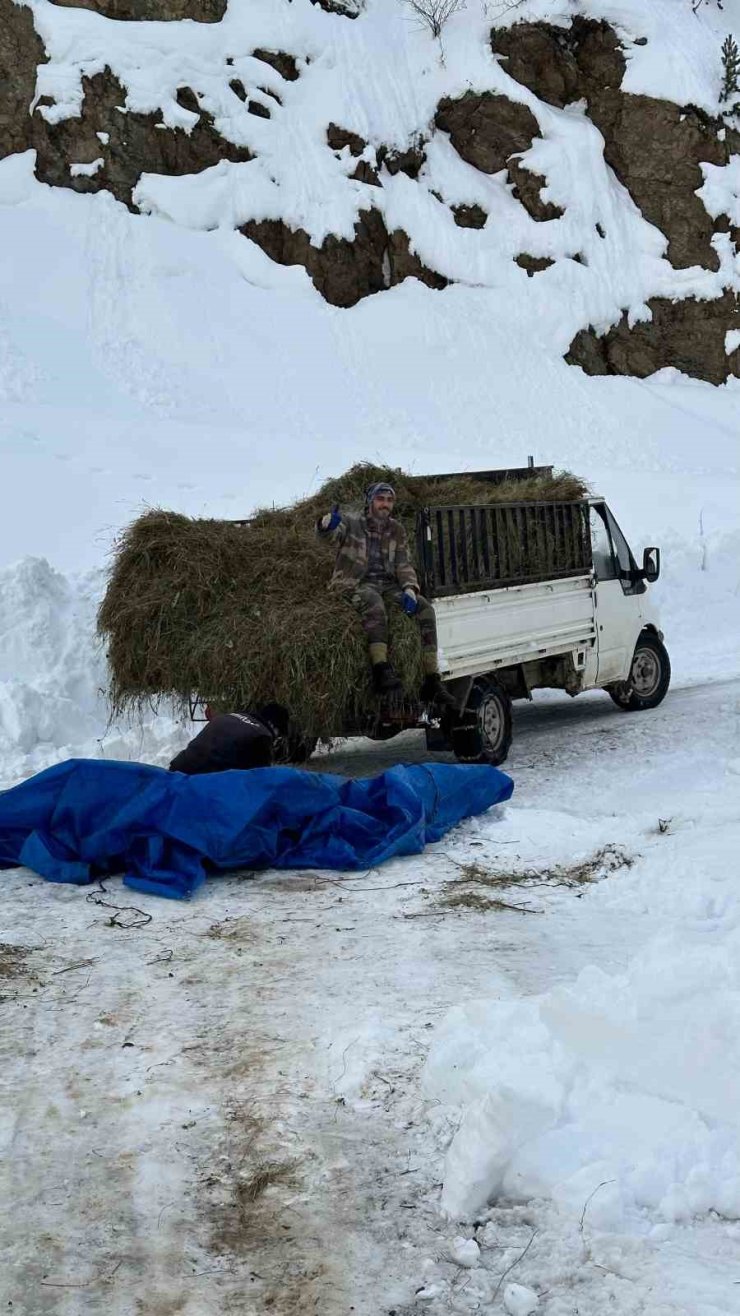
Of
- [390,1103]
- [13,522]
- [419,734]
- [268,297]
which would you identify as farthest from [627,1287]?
[268,297]

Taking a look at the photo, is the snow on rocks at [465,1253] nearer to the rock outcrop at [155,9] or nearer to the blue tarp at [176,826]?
the blue tarp at [176,826]

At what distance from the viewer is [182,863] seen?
254 inches

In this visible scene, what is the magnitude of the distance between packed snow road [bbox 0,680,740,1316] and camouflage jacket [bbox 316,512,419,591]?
2970 mm

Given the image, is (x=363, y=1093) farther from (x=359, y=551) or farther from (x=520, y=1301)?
(x=359, y=551)

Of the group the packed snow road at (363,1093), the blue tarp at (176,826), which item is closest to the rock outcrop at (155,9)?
the blue tarp at (176,826)

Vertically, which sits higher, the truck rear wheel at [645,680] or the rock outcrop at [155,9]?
the rock outcrop at [155,9]

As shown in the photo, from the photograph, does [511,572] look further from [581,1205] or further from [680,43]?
[680,43]

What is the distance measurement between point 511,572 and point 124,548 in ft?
10.2

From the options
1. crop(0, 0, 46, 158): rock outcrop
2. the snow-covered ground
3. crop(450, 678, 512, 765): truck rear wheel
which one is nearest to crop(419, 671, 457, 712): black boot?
crop(450, 678, 512, 765): truck rear wheel

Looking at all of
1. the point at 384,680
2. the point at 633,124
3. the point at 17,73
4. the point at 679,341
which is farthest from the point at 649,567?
the point at 633,124

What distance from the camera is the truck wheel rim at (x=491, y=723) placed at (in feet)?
31.2

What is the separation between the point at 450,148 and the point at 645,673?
26.7 meters

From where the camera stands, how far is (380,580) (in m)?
9.07

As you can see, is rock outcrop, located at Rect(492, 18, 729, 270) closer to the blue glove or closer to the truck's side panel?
the truck's side panel
